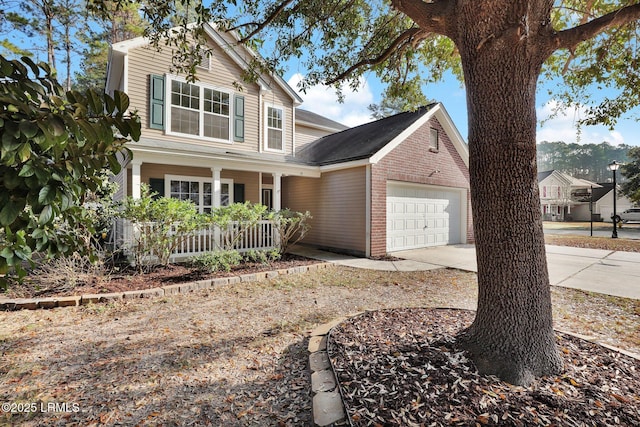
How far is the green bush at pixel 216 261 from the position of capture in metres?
6.71

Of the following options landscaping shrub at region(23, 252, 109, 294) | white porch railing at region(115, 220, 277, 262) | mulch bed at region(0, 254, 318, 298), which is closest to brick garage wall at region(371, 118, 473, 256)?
mulch bed at region(0, 254, 318, 298)

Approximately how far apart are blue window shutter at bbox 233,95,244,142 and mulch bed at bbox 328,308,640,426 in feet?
29.1

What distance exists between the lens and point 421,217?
1109 centimetres

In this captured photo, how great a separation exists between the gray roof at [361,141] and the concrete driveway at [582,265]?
3.53 m

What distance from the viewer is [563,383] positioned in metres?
2.29

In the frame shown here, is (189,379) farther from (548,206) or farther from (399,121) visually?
(548,206)

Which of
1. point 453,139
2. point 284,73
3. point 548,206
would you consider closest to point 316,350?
point 284,73

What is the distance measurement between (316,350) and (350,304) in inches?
77.9

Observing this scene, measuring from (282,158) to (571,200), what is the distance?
40703 mm

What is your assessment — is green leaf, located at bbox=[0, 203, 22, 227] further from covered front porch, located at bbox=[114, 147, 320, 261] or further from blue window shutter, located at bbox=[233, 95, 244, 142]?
blue window shutter, located at bbox=[233, 95, 244, 142]

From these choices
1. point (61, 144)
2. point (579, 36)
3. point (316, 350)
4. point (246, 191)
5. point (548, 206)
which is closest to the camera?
point (61, 144)

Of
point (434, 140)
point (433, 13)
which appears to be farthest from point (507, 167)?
point (434, 140)

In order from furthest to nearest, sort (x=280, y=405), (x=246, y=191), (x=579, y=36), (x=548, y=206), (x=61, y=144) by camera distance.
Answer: (x=548, y=206) < (x=246, y=191) < (x=579, y=36) < (x=280, y=405) < (x=61, y=144)

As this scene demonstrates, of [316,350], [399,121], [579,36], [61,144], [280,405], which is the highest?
[399,121]
